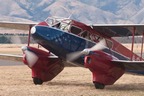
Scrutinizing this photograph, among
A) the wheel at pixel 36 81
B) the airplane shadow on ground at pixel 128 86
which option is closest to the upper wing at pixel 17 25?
the wheel at pixel 36 81

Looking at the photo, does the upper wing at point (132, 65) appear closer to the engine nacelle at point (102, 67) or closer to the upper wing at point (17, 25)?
the engine nacelle at point (102, 67)

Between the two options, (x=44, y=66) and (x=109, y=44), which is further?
(x=44, y=66)

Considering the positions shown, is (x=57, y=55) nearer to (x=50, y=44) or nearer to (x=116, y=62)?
(x=50, y=44)

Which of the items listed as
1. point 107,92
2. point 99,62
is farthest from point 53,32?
point 107,92

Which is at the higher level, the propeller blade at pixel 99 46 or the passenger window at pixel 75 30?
the passenger window at pixel 75 30

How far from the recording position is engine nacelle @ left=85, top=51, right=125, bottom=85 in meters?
19.8

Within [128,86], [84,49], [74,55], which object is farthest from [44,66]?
[128,86]

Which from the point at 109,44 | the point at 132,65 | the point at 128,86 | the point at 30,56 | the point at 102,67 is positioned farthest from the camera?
the point at 128,86

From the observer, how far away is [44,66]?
897 inches

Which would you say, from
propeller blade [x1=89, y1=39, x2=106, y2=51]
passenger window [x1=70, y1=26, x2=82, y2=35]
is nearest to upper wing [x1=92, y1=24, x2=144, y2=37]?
propeller blade [x1=89, y1=39, x2=106, y2=51]

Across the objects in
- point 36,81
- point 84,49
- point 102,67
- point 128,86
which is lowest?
point 128,86

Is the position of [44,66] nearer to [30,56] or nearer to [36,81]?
[36,81]

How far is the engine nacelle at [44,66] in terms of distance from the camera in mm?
22462

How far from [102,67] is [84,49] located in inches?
48.9
